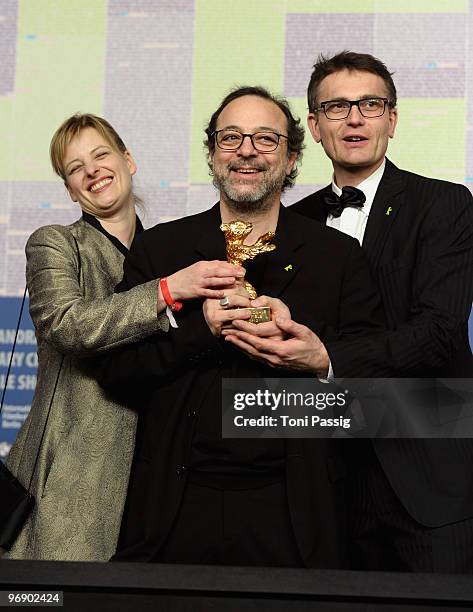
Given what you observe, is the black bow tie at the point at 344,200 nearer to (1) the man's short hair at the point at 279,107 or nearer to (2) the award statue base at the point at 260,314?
(1) the man's short hair at the point at 279,107

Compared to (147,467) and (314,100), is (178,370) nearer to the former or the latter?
(147,467)

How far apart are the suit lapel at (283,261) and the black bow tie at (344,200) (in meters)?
0.18

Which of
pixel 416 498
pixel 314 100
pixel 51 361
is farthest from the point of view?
pixel 314 100

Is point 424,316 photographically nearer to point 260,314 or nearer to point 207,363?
point 260,314

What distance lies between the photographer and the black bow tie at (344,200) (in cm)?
258

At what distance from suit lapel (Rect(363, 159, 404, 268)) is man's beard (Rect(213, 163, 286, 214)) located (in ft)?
0.87

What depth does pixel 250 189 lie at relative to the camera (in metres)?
2.44

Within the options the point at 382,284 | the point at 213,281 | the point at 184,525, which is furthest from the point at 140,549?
the point at 382,284

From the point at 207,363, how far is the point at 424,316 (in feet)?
1.75

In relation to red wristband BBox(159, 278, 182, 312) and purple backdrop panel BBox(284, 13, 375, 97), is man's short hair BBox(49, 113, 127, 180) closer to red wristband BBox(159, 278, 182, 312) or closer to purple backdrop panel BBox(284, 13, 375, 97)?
red wristband BBox(159, 278, 182, 312)

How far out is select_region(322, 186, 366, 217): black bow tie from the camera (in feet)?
8.45

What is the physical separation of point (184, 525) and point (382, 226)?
0.92 meters

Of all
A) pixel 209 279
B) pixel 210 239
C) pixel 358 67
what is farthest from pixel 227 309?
pixel 358 67

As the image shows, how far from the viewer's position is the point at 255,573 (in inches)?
71.1
